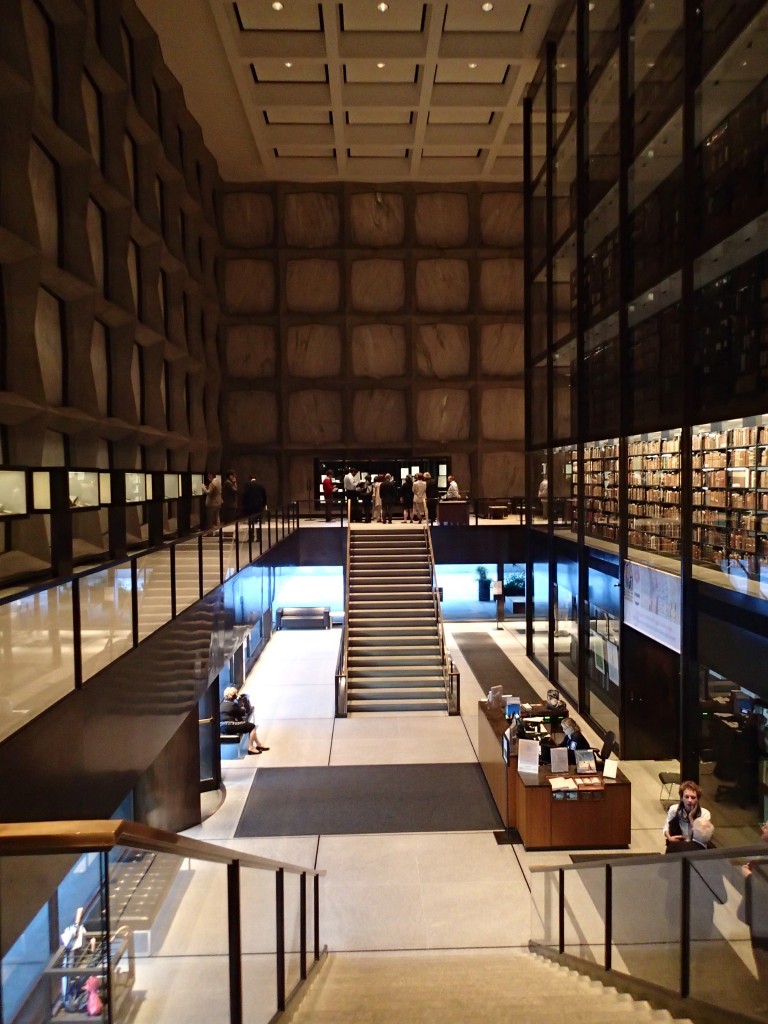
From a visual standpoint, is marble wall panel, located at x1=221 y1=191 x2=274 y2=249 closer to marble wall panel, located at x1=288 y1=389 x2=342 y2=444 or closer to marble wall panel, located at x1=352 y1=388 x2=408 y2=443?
marble wall panel, located at x1=288 y1=389 x2=342 y2=444

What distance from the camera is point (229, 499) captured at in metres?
21.5

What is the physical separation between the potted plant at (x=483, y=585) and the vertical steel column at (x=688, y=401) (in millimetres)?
Answer: 15888

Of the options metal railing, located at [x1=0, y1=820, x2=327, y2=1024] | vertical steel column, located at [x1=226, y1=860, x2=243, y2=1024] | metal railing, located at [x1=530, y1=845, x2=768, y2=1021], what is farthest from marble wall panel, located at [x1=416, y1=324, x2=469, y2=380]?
A: vertical steel column, located at [x1=226, y1=860, x2=243, y2=1024]

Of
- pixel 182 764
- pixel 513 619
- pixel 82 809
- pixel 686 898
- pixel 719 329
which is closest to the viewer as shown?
pixel 686 898

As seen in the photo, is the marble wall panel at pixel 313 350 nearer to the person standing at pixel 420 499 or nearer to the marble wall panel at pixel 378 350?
the marble wall panel at pixel 378 350

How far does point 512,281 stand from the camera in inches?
1055

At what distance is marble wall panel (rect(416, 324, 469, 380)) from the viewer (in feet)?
88.1

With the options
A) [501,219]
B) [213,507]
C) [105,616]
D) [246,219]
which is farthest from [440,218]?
[105,616]

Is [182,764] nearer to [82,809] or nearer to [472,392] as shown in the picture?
[82,809]

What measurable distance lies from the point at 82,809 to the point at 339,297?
76.5 ft

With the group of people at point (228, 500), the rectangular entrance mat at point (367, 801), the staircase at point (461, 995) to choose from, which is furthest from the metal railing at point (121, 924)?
the group of people at point (228, 500)

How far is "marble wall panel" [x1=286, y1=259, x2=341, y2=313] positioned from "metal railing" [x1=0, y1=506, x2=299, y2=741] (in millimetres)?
19376

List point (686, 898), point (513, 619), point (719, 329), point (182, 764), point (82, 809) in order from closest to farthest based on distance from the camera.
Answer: point (686, 898), point (82, 809), point (719, 329), point (182, 764), point (513, 619)

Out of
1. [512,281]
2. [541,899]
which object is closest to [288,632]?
[512,281]
